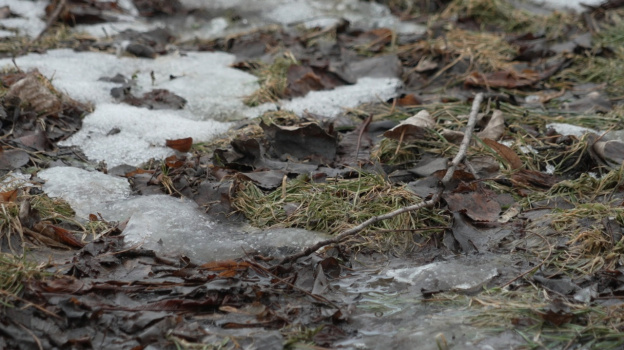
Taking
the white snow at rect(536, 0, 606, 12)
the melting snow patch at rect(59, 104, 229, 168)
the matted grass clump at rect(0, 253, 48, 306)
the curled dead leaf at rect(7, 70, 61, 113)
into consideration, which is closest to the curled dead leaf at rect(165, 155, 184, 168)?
the melting snow patch at rect(59, 104, 229, 168)

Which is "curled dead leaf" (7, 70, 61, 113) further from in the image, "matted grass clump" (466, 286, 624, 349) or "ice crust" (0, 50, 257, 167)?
"matted grass clump" (466, 286, 624, 349)

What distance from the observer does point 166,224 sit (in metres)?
2.63

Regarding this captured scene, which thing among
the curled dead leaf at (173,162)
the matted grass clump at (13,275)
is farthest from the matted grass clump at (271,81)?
the matted grass clump at (13,275)

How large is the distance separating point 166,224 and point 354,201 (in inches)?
30.8

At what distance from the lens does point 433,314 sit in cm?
209

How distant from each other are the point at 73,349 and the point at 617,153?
2.50 metres

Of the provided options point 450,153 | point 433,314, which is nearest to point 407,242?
point 433,314

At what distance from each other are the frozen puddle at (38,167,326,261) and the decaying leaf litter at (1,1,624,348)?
67 mm

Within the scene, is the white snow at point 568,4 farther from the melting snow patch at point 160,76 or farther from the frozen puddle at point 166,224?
the frozen puddle at point 166,224

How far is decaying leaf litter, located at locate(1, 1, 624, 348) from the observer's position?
2008 millimetres

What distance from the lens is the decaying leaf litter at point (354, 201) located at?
201 centimetres

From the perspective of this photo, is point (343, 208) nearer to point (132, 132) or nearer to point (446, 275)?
point (446, 275)

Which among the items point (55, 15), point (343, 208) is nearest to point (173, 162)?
point (343, 208)

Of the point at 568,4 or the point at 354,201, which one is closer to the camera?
the point at 354,201
